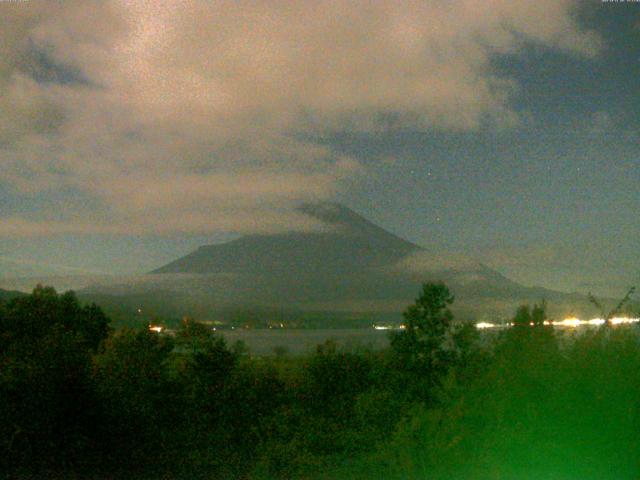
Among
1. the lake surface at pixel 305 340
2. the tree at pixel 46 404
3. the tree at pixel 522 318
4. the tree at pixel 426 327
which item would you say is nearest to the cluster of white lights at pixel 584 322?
the tree at pixel 522 318

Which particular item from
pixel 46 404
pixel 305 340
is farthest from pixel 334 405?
pixel 305 340

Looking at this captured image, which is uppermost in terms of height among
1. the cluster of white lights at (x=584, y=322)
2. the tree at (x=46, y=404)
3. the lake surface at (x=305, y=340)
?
the cluster of white lights at (x=584, y=322)

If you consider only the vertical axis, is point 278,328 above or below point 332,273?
below

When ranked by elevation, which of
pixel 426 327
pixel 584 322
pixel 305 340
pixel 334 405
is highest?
pixel 584 322

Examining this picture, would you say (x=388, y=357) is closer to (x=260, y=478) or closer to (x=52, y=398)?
(x=260, y=478)

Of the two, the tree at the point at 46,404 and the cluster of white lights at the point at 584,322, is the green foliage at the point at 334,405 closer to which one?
the tree at the point at 46,404

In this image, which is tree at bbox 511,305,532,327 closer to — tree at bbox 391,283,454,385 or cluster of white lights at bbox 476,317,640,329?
cluster of white lights at bbox 476,317,640,329

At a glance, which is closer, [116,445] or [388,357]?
[116,445]

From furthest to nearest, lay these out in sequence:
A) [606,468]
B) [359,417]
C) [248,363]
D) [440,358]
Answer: [248,363] < [440,358] < [359,417] < [606,468]

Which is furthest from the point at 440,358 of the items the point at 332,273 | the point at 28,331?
the point at 332,273

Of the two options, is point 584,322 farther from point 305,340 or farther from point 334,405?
point 305,340

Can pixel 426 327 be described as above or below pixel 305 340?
above
